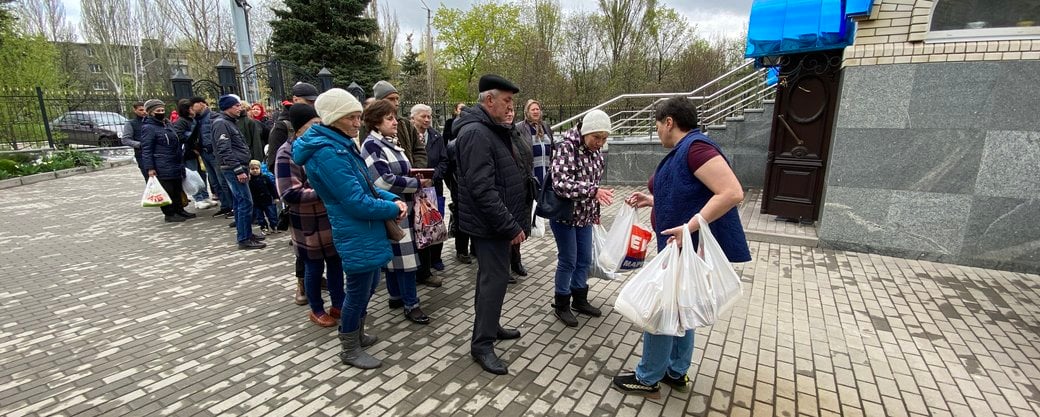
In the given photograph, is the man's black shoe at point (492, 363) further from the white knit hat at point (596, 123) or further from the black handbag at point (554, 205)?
the white knit hat at point (596, 123)

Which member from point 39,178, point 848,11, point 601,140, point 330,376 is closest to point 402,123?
point 601,140

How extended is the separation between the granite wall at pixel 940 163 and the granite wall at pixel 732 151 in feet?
11.4

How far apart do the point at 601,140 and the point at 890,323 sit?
270 centimetres

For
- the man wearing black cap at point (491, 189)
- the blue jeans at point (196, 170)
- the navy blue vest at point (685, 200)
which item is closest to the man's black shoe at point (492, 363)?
the man wearing black cap at point (491, 189)

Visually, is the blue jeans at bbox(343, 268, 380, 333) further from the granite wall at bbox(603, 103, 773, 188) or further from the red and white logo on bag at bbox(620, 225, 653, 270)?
the granite wall at bbox(603, 103, 773, 188)

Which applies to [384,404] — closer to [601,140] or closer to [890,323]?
[601,140]

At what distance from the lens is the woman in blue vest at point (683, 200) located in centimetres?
224

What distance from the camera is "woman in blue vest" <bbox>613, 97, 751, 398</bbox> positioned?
2.24 m

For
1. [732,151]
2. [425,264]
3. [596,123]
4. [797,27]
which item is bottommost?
[425,264]

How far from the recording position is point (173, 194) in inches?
281

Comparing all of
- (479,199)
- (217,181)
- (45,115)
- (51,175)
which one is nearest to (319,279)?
(479,199)

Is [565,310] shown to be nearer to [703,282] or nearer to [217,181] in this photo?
[703,282]

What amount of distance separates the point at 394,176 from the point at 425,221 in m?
0.47

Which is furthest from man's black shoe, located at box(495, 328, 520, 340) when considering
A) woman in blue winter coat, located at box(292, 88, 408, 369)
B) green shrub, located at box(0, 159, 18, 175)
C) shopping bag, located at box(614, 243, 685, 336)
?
green shrub, located at box(0, 159, 18, 175)
